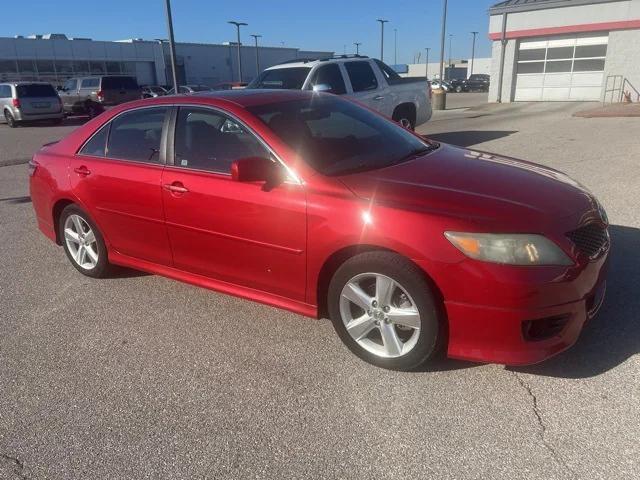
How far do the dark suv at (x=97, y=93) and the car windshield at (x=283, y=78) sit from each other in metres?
14.9

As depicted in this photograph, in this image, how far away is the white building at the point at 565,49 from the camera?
22922 millimetres

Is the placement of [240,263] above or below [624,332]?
above

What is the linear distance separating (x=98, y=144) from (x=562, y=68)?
25.4 metres

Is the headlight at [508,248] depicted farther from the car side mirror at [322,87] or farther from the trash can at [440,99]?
the trash can at [440,99]

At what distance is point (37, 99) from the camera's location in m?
21.3

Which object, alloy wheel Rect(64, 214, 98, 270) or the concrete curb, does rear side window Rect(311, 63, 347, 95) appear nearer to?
alloy wheel Rect(64, 214, 98, 270)

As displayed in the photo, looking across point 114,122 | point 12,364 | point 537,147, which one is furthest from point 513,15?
point 12,364

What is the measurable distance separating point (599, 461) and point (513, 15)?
1051 inches

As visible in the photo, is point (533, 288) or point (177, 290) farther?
point (177, 290)

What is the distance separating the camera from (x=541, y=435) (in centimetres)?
248

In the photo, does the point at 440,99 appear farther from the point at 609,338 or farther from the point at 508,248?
the point at 508,248

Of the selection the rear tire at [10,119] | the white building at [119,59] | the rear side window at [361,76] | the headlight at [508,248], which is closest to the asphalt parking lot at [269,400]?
the headlight at [508,248]

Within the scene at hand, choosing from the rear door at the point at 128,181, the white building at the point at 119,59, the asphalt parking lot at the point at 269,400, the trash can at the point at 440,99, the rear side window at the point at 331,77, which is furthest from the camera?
the white building at the point at 119,59

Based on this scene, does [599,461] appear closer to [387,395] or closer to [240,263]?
[387,395]
